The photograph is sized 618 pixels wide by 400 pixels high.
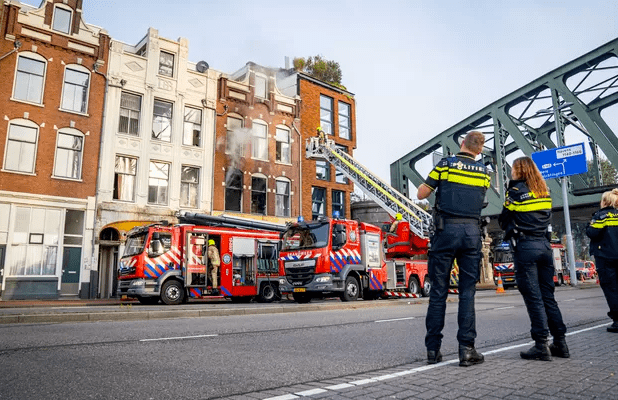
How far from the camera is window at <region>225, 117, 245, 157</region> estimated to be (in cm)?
2606

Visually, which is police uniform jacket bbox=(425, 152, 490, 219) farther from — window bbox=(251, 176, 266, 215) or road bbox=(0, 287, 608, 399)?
window bbox=(251, 176, 266, 215)

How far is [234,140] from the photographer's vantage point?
26.3 m

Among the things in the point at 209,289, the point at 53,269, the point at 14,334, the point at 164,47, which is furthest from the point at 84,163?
the point at 14,334

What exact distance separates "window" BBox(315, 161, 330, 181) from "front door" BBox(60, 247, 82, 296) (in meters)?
15.4

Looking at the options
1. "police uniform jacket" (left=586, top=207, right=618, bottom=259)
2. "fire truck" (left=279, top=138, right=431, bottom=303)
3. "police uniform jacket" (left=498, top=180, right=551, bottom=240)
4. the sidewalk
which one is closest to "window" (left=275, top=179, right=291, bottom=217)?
"fire truck" (left=279, top=138, right=431, bottom=303)

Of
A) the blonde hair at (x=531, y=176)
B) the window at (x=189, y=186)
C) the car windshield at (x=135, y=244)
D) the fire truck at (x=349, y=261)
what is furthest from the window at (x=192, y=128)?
the blonde hair at (x=531, y=176)

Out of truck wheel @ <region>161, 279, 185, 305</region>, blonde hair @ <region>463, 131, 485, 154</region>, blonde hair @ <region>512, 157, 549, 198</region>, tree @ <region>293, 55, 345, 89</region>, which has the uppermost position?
tree @ <region>293, 55, 345, 89</region>

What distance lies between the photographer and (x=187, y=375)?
382 centimetres

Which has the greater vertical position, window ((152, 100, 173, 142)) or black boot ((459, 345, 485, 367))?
window ((152, 100, 173, 142))

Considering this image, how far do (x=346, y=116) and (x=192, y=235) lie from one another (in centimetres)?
1952

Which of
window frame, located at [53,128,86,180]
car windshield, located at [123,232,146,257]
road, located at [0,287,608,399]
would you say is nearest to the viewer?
road, located at [0,287,608,399]

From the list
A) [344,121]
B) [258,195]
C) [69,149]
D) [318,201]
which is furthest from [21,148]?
[344,121]

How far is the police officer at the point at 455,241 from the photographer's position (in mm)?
4320

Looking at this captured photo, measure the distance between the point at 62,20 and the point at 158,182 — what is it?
8687 mm
